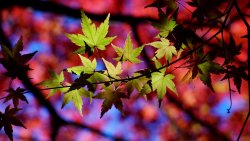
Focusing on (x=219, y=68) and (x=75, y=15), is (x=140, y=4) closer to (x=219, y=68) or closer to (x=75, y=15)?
(x=75, y=15)

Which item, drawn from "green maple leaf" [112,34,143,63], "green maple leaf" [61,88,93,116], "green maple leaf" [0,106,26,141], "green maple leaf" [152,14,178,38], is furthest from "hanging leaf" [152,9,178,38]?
"green maple leaf" [0,106,26,141]

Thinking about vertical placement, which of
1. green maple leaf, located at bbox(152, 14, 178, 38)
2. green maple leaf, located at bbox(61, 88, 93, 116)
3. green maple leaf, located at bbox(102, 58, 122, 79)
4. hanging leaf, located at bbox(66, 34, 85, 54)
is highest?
green maple leaf, located at bbox(152, 14, 178, 38)

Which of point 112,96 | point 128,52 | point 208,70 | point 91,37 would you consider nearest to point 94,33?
point 91,37

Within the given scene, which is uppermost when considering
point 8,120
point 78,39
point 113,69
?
point 78,39

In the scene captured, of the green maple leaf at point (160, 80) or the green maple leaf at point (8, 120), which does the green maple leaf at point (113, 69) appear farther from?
the green maple leaf at point (8, 120)

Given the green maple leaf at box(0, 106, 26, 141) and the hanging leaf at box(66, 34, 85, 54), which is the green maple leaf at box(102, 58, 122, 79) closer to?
the hanging leaf at box(66, 34, 85, 54)

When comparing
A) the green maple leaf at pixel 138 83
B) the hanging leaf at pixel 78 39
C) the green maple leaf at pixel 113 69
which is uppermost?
the hanging leaf at pixel 78 39

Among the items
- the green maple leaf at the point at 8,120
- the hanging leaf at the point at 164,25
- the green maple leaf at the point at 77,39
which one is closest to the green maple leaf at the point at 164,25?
the hanging leaf at the point at 164,25

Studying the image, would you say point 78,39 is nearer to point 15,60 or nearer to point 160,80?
point 15,60

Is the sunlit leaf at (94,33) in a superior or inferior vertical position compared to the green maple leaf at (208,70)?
superior

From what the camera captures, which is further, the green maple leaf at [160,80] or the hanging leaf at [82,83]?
the green maple leaf at [160,80]
